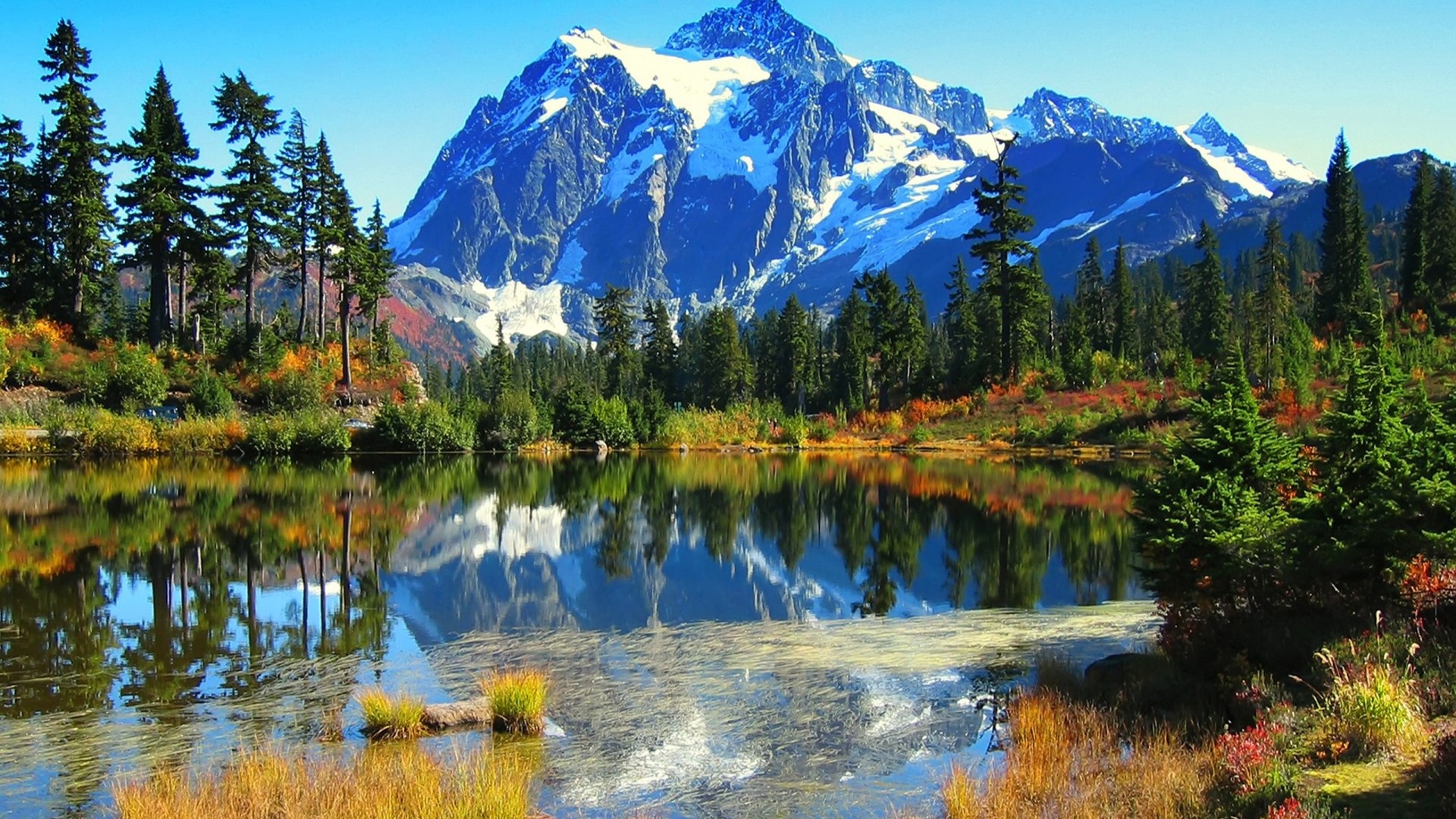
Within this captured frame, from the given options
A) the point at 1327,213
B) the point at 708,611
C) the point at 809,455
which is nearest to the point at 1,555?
the point at 708,611

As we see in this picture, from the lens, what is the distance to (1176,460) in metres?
13.6

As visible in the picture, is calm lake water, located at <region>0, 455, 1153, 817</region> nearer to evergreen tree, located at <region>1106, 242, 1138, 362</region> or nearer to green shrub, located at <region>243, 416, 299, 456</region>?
green shrub, located at <region>243, 416, 299, 456</region>

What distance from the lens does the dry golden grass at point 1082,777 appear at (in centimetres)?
804

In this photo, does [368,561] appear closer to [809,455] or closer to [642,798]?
[642,798]

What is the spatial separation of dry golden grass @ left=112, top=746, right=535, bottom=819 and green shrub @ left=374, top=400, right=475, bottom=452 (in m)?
55.0

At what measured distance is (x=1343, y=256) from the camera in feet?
272

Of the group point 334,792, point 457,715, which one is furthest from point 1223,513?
point 334,792

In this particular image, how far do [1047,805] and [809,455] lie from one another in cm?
5673

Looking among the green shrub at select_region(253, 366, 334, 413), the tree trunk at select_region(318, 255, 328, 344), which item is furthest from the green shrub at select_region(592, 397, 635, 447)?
the green shrub at select_region(253, 366, 334, 413)

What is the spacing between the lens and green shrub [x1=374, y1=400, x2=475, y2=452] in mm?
61938

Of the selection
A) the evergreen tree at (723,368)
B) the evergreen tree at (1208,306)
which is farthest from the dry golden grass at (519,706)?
the evergreen tree at (723,368)

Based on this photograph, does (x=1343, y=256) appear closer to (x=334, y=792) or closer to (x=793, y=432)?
(x=793, y=432)

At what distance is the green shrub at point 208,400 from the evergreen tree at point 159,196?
4.63 metres

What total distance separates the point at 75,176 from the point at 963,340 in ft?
243
